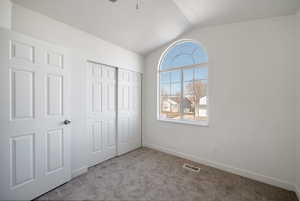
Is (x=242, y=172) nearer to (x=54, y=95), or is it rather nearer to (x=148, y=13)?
(x=148, y=13)

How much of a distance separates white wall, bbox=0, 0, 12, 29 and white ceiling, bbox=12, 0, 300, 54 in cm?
12

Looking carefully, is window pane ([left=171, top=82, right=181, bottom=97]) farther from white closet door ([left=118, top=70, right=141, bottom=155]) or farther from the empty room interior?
white closet door ([left=118, top=70, right=141, bottom=155])

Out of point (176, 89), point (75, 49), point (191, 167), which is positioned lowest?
point (191, 167)

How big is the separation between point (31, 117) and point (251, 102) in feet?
10.9

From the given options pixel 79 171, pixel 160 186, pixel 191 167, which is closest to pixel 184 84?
pixel 191 167

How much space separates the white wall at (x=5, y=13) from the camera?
1.52 metres

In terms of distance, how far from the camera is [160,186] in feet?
6.58

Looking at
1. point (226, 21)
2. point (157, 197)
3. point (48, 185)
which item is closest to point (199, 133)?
point (157, 197)

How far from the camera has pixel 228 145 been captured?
2.47m

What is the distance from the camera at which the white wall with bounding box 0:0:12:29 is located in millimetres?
1524

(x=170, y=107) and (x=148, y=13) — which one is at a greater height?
(x=148, y=13)

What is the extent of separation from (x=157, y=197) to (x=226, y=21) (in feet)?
10.2

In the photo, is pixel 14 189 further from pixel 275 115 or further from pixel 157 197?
pixel 275 115

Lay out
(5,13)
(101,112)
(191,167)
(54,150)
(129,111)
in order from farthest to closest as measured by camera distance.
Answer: (129,111)
(101,112)
(191,167)
(54,150)
(5,13)
